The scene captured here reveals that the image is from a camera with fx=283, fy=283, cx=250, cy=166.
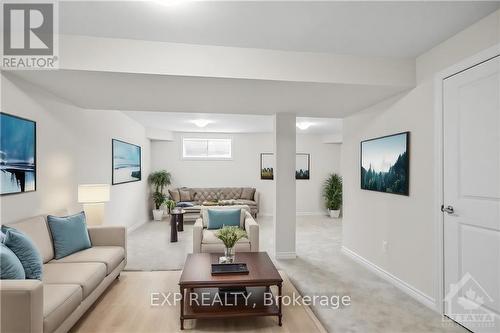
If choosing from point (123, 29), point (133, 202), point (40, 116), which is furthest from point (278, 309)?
point (133, 202)

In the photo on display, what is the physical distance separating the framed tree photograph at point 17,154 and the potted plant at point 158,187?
4.47m

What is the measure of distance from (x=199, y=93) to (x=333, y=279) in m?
2.74

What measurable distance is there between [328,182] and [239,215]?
4.64m

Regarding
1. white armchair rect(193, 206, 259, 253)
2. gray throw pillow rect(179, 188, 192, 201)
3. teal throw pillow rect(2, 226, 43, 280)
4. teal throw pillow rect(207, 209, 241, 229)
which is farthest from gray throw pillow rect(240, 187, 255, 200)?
teal throw pillow rect(2, 226, 43, 280)

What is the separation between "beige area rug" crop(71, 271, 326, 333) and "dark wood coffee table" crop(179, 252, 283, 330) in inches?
5.2

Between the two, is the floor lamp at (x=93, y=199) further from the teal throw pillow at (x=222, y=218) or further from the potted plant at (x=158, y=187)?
the potted plant at (x=158, y=187)

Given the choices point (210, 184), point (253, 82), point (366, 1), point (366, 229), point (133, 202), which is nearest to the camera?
point (366, 1)

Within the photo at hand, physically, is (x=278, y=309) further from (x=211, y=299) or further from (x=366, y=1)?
(x=366, y=1)

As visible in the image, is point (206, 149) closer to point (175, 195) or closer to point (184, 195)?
point (184, 195)

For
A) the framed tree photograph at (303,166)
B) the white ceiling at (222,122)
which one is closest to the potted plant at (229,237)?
the white ceiling at (222,122)

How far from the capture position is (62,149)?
11.6ft

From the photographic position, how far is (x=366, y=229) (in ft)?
12.9

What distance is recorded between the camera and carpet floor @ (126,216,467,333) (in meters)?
2.48

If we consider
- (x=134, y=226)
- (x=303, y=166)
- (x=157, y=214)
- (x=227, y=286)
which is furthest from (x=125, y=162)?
Answer: (x=303, y=166)
